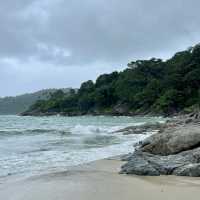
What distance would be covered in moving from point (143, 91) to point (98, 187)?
101 meters

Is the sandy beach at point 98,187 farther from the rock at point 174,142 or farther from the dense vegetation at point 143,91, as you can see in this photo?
the dense vegetation at point 143,91

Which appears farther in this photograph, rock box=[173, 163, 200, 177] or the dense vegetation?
the dense vegetation

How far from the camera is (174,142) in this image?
14.6m

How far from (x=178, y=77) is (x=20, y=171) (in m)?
89.9

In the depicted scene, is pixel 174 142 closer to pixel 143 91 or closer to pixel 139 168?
pixel 139 168

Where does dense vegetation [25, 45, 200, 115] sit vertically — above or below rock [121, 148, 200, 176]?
above

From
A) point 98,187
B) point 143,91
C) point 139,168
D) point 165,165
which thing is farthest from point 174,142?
point 143,91

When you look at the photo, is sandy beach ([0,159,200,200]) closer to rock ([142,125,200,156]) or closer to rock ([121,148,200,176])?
rock ([121,148,200,176])

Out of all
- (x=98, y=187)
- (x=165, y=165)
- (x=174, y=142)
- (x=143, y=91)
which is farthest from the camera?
(x=143, y=91)

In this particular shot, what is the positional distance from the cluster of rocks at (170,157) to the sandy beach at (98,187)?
488mm

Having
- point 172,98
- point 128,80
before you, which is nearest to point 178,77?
point 172,98

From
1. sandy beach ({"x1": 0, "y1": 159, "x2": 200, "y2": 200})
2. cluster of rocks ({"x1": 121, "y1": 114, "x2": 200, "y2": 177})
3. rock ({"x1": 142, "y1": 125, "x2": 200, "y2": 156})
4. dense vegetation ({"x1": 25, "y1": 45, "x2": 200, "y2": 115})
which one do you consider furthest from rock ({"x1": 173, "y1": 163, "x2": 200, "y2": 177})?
dense vegetation ({"x1": 25, "y1": 45, "x2": 200, "y2": 115})

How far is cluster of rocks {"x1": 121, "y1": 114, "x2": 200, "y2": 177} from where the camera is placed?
1119 centimetres

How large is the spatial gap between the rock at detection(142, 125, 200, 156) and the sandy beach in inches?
142
